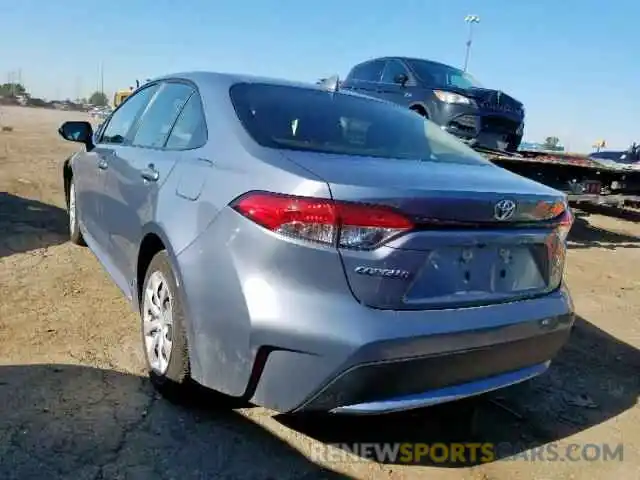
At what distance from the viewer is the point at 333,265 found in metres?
1.94

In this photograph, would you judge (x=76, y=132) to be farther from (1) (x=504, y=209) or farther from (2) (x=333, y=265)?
(1) (x=504, y=209)

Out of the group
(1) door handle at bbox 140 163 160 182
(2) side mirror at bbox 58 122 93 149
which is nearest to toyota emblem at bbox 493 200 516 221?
(1) door handle at bbox 140 163 160 182

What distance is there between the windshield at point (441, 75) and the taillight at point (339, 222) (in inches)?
274

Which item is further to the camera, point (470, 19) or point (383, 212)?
point (470, 19)

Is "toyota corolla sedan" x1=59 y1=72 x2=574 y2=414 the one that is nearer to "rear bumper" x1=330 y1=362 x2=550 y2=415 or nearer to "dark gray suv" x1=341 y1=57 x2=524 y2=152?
"rear bumper" x1=330 y1=362 x2=550 y2=415

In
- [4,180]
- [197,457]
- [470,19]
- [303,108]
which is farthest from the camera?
[470,19]

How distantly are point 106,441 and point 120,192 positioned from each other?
4.90ft

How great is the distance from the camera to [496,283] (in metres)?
2.21

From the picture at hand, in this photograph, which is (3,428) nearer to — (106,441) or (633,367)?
(106,441)

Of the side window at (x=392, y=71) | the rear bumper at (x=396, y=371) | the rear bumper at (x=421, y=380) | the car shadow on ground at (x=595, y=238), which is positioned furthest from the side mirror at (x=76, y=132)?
the car shadow on ground at (x=595, y=238)

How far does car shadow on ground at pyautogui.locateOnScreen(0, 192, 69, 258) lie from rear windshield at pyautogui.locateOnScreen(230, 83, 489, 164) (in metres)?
3.10

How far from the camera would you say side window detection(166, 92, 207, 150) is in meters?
2.64

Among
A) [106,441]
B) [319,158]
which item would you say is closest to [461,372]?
[319,158]

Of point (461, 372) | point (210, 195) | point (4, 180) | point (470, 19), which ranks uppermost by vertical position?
point (470, 19)
